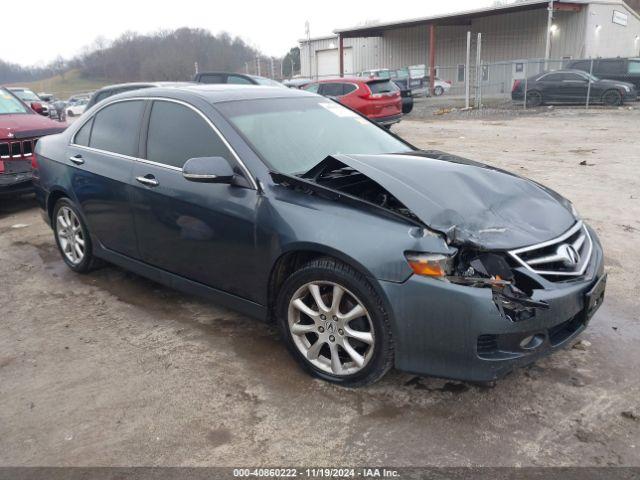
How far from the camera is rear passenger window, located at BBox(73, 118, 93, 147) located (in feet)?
15.5

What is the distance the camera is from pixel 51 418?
9.62ft

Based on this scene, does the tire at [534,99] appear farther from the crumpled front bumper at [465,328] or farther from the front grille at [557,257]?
the crumpled front bumper at [465,328]

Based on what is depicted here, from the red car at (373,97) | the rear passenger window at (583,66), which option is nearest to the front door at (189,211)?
the red car at (373,97)

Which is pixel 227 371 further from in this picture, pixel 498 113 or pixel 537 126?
pixel 498 113

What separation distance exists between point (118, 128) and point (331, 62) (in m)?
38.4

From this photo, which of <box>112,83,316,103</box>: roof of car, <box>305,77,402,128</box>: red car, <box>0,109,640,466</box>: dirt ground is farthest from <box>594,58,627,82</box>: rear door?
<box>112,83,316,103</box>: roof of car

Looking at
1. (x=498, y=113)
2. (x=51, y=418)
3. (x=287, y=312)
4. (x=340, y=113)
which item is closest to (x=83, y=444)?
(x=51, y=418)

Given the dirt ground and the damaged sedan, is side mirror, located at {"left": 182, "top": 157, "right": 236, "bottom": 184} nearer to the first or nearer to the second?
the damaged sedan

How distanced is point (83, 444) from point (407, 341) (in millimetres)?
1656

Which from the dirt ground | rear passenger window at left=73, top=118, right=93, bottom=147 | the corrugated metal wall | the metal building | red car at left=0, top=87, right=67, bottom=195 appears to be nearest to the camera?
the dirt ground

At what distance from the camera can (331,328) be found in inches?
119

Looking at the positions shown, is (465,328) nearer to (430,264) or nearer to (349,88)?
(430,264)

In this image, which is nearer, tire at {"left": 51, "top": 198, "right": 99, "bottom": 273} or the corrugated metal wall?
tire at {"left": 51, "top": 198, "right": 99, "bottom": 273}

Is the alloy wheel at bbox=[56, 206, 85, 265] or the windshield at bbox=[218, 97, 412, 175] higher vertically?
the windshield at bbox=[218, 97, 412, 175]
